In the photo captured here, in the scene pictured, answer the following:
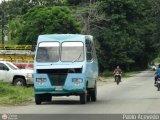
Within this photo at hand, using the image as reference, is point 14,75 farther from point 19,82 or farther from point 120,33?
point 120,33

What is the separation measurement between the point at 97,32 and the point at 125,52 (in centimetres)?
439

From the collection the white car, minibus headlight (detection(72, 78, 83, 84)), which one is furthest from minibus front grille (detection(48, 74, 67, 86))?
the white car

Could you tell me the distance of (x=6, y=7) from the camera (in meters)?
79.5

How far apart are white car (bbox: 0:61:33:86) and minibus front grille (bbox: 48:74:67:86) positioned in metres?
12.0

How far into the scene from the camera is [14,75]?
34.5m

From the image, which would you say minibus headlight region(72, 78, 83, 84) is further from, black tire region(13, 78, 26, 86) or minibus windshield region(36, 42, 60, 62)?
black tire region(13, 78, 26, 86)

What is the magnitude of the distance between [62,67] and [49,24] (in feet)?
103

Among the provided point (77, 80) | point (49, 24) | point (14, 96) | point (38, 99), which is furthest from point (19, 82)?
point (49, 24)

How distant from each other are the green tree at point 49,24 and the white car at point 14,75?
18.4 metres

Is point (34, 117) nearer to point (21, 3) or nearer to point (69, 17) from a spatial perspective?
point (69, 17)

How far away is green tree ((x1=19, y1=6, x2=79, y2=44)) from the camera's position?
175 feet

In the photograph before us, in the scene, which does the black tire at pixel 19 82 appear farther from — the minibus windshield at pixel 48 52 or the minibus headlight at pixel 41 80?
the minibus headlight at pixel 41 80

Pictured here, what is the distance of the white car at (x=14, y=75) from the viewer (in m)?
34.3

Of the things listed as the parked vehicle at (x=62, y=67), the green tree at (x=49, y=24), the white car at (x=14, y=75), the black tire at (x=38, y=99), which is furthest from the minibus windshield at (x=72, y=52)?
the green tree at (x=49, y=24)
